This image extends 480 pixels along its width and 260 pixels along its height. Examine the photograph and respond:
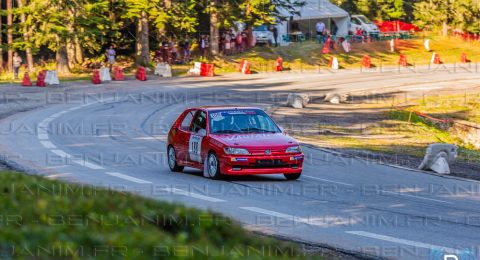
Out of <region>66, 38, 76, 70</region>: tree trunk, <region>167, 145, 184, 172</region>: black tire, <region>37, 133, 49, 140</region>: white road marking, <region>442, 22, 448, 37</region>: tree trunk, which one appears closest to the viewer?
<region>167, 145, 184, 172</region>: black tire

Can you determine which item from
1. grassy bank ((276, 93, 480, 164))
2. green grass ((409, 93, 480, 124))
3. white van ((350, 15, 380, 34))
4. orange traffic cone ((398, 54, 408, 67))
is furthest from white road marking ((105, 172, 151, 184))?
white van ((350, 15, 380, 34))

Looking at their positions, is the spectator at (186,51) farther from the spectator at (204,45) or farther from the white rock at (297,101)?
the white rock at (297,101)

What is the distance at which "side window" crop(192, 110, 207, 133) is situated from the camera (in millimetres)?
18031

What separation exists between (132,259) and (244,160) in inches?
448

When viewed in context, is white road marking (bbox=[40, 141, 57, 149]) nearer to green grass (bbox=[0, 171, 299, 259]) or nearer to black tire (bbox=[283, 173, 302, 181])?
black tire (bbox=[283, 173, 302, 181])

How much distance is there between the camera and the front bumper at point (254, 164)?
16734 millimetres

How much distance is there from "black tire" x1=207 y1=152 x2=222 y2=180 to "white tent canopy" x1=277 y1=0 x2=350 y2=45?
55875 millimetres

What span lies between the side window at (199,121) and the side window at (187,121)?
0.24m

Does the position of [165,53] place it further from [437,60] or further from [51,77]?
[437,60]

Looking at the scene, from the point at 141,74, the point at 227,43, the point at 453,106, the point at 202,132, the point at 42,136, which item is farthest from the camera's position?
the point at 227,43

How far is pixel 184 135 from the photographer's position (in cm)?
1856

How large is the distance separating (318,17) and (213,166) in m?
58.8

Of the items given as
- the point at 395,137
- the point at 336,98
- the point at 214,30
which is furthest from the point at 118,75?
the point at 395,137

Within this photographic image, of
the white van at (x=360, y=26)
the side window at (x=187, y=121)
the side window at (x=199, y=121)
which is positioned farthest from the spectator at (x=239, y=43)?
the side window at (x=199, y=121)
